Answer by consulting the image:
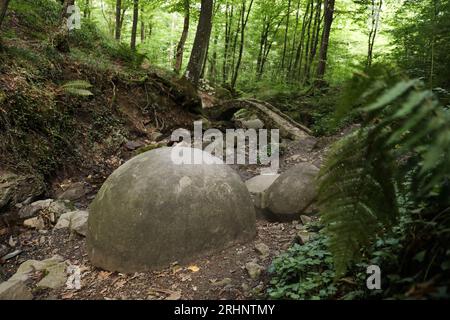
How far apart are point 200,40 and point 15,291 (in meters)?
8.24

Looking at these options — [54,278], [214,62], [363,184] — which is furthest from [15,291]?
[214,62]

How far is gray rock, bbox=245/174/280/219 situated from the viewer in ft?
16.8

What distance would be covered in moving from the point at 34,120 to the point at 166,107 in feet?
12.8

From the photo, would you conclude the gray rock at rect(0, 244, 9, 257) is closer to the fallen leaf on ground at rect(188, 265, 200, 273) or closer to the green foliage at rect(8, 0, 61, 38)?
the fallen leaf on ground at rect(188, 265, 200, 273)

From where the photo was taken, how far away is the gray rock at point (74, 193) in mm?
6395

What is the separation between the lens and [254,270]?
136 inches

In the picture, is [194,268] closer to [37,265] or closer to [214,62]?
[37,265]

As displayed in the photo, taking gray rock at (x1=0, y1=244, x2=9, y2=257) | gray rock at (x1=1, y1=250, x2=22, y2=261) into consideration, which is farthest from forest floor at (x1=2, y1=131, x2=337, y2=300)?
gray rock at (x1=0, y1=244, x2=9, y2=257)

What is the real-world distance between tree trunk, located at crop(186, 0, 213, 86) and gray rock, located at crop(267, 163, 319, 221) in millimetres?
6407

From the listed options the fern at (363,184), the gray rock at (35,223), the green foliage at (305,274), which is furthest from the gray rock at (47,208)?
the fern at (363,184)

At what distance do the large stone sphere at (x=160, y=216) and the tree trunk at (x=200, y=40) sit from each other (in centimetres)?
693

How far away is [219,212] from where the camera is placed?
376 cm
